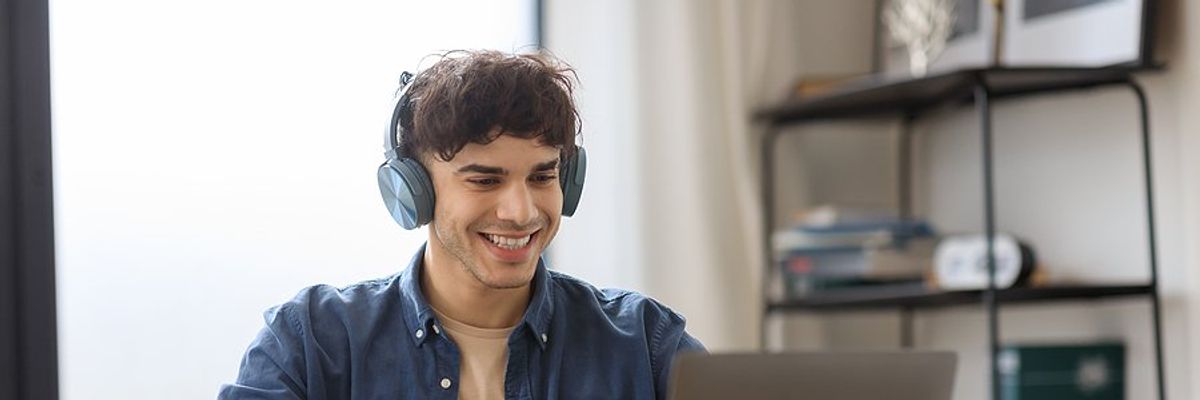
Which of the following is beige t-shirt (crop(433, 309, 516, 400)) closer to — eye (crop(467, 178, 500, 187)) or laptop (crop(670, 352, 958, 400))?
eye (crop(467, 178, 500, 187))

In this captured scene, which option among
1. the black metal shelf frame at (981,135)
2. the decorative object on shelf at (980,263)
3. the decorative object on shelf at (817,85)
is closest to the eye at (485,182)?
the black metal shelf frame at (981,135)

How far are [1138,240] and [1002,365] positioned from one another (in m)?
0.33

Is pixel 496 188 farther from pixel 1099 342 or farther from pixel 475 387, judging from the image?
pixel 1099 342

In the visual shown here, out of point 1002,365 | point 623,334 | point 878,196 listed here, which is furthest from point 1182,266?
point 623,334

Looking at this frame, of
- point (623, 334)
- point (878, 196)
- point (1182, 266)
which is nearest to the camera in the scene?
point (623, 334)

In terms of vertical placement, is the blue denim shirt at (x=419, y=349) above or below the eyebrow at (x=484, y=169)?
below

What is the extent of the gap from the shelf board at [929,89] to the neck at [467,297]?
1.32 metres

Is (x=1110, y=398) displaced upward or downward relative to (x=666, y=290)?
downward

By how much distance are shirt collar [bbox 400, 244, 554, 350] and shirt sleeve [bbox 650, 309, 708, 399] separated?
0.12 meters

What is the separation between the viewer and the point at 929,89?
3.03 metres

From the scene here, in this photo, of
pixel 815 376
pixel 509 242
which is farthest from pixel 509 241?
pixel 815 376

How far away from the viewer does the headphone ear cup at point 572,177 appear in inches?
69.4

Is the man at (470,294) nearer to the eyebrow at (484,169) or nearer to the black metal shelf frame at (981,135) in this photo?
the eyebrow at (484,169)

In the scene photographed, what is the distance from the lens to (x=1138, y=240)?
288cm
